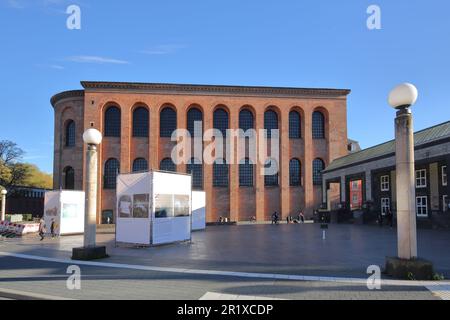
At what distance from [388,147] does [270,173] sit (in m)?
16.4

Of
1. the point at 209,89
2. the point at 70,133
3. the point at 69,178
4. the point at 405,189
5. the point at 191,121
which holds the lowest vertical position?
the point at 405,189

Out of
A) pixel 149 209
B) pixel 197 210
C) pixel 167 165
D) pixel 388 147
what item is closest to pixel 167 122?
pixel 167 165

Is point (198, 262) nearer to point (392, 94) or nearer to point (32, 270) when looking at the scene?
point (32, 270)

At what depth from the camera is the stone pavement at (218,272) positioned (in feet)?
25.2

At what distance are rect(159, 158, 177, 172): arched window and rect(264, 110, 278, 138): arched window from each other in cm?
1190

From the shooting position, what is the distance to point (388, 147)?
29.5m

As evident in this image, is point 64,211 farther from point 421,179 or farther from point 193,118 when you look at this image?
point 421,179

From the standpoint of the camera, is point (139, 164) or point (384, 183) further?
point (139, 164)

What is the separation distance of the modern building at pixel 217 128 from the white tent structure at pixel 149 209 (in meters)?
24.5

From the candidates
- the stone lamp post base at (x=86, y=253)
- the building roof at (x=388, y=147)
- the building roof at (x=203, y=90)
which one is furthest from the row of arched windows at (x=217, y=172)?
the stone lamp post base at (x=86, y=253)

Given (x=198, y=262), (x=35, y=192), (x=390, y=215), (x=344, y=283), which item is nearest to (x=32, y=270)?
(x=198, y=262)

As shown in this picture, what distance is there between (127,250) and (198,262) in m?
5.01

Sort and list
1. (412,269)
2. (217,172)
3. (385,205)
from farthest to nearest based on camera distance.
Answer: (217,172), (385,205), (412,269)
